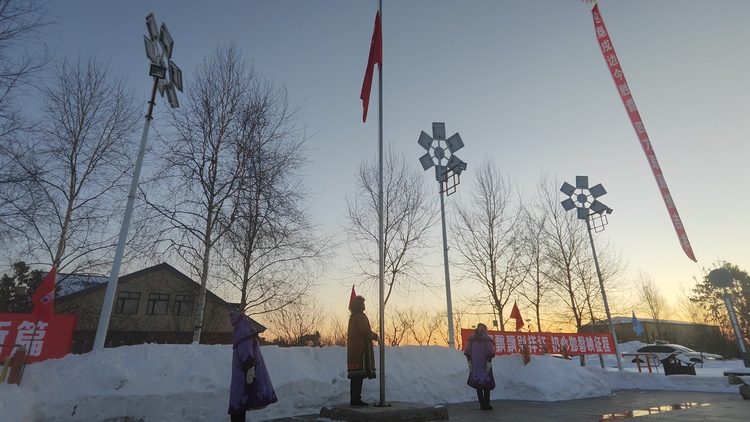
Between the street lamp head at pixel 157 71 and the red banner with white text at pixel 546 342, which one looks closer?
the street lamp head at pixel 157 71

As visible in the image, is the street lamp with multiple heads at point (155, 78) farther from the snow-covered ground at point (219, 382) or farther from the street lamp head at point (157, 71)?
the snow-covered ground at point (219, 382)

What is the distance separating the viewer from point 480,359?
913 cm

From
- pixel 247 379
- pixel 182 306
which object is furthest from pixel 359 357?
pixel 182 306

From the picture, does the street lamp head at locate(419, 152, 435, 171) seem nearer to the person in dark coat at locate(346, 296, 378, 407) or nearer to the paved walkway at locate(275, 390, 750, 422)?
the paved walkway at locate(275, 390, 750, 422)

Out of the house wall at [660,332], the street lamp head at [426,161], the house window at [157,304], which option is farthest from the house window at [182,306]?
the house wall at [660,332]

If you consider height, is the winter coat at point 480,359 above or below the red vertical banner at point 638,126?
below

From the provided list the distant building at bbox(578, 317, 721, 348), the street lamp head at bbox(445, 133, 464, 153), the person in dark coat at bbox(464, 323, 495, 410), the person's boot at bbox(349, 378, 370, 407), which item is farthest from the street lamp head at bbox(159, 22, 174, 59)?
the distant building at bbox(578, 317, 721, 348)

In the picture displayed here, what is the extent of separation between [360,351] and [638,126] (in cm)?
1480

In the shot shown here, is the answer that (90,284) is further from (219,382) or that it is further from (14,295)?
(219,382)

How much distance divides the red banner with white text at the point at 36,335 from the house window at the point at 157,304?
26030 millimetres

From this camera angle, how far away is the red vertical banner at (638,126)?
15.0 metres

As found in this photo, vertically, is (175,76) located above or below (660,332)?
above

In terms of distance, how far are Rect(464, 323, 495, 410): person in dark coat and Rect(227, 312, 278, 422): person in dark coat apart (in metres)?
5.08

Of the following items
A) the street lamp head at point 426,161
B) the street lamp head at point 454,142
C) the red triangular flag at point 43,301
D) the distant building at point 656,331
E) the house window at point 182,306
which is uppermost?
the street lamp head at point 454,142
